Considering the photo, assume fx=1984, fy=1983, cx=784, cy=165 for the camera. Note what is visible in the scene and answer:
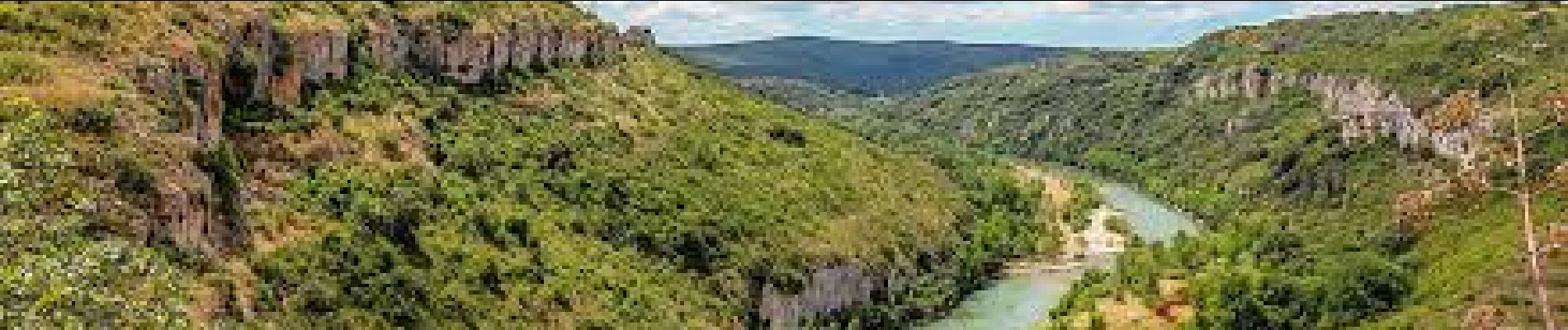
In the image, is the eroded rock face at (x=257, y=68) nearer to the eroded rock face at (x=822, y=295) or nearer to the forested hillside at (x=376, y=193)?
the forested hillside at (x=376, y=193)

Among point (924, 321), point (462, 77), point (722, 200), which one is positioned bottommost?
point (924, 321)

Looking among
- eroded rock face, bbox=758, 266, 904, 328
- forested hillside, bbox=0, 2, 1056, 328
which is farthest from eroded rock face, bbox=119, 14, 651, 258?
eroded rock face, bbox=758, 266, 904, 328

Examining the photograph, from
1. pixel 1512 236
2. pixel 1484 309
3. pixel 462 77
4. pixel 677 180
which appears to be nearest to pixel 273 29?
pixel 462 77

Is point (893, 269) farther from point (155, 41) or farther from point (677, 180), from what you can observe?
point (155, 41)

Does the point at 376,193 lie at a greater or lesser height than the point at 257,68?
lesser

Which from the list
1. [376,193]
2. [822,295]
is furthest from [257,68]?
[822,295]

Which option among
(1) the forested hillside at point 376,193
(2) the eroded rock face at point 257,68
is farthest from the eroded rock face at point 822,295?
(2) the eroded rock face at point 257,68

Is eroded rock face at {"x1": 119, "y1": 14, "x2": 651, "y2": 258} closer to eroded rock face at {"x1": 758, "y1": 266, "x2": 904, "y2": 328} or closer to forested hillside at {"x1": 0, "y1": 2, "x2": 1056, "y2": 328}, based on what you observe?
forested hillside at {"x1": 0, "y1": 2, "x2": 1056, "y2": 328}

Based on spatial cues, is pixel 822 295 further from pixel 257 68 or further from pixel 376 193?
pixel 257 68
